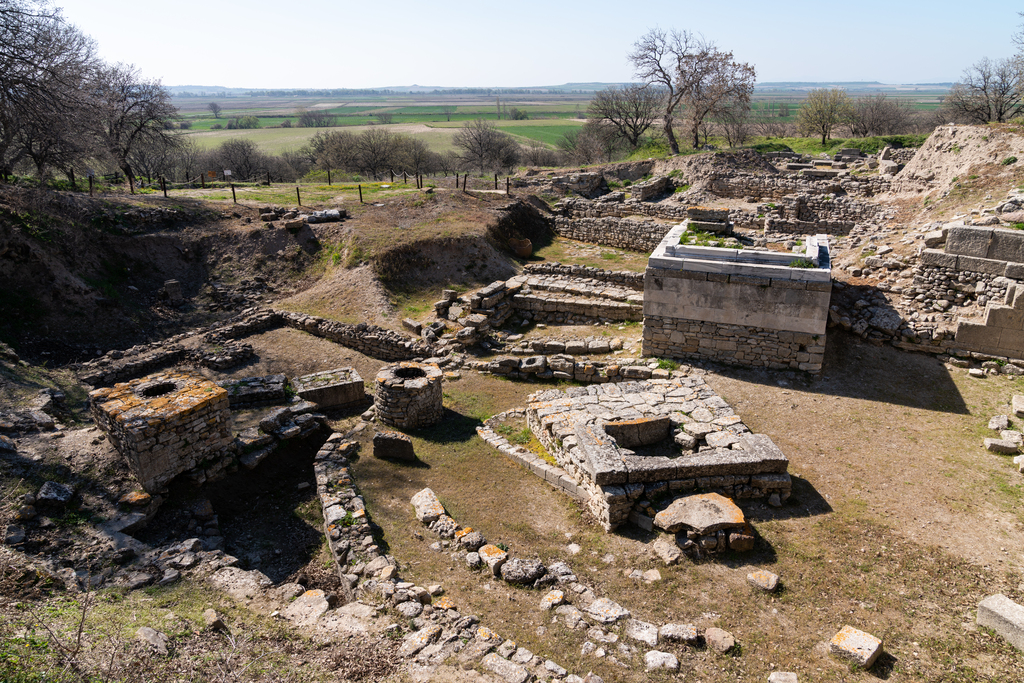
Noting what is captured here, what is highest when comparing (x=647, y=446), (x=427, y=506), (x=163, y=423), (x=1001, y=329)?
(x=1001, y=329)

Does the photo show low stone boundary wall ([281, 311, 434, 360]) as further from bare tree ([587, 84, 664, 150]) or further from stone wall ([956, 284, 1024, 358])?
bare tree ([587, 84, 664, 150])

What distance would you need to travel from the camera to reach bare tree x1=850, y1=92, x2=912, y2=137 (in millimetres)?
46188

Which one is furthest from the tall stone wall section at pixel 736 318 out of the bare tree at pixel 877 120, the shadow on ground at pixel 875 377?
the bare tree at pixel 877 120

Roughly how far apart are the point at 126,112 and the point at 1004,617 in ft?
123

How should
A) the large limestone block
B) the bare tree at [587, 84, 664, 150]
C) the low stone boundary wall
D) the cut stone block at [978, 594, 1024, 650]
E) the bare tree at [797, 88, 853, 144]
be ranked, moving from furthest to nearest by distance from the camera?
1. the bare tree at [587, 84, 664, 150]
2. the bare tree at [797, 88, 853, 144]
3. the low stone boundary wall
4. the large limestone block
5. the cut stone block at [978, 594, 1024, 650]

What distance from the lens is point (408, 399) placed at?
1081 cm

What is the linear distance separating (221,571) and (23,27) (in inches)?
732

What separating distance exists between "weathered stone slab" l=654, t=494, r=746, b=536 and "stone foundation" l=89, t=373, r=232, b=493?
683 cm

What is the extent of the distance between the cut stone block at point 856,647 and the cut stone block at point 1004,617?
1.28 metres

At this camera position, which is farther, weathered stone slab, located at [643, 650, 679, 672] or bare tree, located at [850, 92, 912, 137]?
bare tree, located at [850, 92, 912, 137]

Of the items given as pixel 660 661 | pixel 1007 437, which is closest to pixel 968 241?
pixel 1007 437

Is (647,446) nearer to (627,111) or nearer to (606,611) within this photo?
(606,611)

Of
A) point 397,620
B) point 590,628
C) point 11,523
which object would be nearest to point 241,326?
point 11,523

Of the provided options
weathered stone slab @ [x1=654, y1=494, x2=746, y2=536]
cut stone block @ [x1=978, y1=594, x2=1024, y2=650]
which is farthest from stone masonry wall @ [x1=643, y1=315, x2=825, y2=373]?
cut stone block @ [x1=978, y1=594, x2=1024, y2=650]
